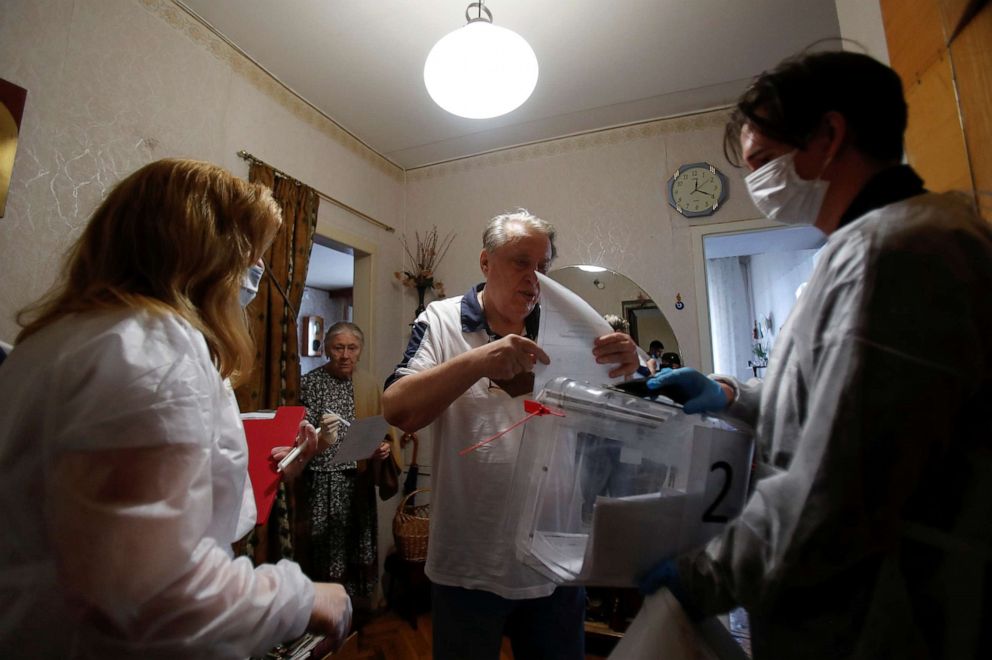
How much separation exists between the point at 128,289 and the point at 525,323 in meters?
0.86

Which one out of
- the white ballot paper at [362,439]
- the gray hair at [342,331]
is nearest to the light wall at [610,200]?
the gray hair at [342,331]

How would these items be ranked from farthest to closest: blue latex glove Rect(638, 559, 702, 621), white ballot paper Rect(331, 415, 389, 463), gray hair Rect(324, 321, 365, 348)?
gray hair Rect(324, 321, 365, 348) → white ballot paper Rect(331, 415, 389, 463) → blue latex glove Rect(638, 559, 702, 621)

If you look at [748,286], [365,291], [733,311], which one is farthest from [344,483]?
[748,286]

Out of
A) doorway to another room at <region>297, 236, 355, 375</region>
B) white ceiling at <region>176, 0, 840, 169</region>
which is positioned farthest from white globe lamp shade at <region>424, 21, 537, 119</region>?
doorway to another room at <region>297, 236, 355, 375</region>

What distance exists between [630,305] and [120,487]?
246 centimetres

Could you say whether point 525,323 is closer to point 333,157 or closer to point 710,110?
point 333,157

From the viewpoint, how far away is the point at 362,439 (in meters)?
1.26

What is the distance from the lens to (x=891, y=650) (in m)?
0.48

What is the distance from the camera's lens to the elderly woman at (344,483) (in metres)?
2.23

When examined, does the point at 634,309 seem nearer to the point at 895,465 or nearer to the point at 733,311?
the point at 895,465

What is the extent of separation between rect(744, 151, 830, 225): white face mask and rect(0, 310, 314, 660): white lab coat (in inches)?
33.7

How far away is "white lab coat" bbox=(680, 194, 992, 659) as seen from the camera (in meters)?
0.45

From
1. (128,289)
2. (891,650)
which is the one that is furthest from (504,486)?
(128,289)

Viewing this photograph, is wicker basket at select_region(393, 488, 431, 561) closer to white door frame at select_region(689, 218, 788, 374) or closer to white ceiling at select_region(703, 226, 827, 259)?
white door frame at select_region(689, 218, 788, 374)
